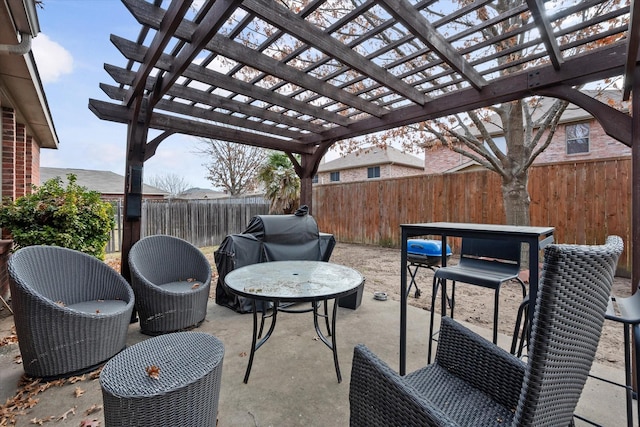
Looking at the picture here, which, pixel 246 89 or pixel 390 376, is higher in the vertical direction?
pixel 246 89

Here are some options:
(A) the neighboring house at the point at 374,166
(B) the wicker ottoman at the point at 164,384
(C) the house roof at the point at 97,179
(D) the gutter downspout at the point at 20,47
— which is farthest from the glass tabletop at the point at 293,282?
(C) the house roof at the point at 97,179

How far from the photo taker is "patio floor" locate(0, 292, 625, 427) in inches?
69.0

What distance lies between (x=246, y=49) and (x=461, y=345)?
2627 mm

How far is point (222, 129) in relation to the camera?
163 inches

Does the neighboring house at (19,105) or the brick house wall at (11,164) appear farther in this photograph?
the brick house wall at (11,164)

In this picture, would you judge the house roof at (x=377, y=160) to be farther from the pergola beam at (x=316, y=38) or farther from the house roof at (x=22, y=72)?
the pergola beam at (x=316, y=38)

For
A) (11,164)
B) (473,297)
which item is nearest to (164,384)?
(473,297)

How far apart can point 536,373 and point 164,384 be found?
1474mm

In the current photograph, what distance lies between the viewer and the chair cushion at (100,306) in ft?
7.76

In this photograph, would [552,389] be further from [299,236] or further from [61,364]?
[299,236]

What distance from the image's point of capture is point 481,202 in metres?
6.52

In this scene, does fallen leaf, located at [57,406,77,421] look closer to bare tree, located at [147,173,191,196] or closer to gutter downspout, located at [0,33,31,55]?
gutter downspout, located at [0,33,31,55]

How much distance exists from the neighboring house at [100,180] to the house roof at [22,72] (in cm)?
1263

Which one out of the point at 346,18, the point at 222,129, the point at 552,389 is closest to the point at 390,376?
the point at 552,389
